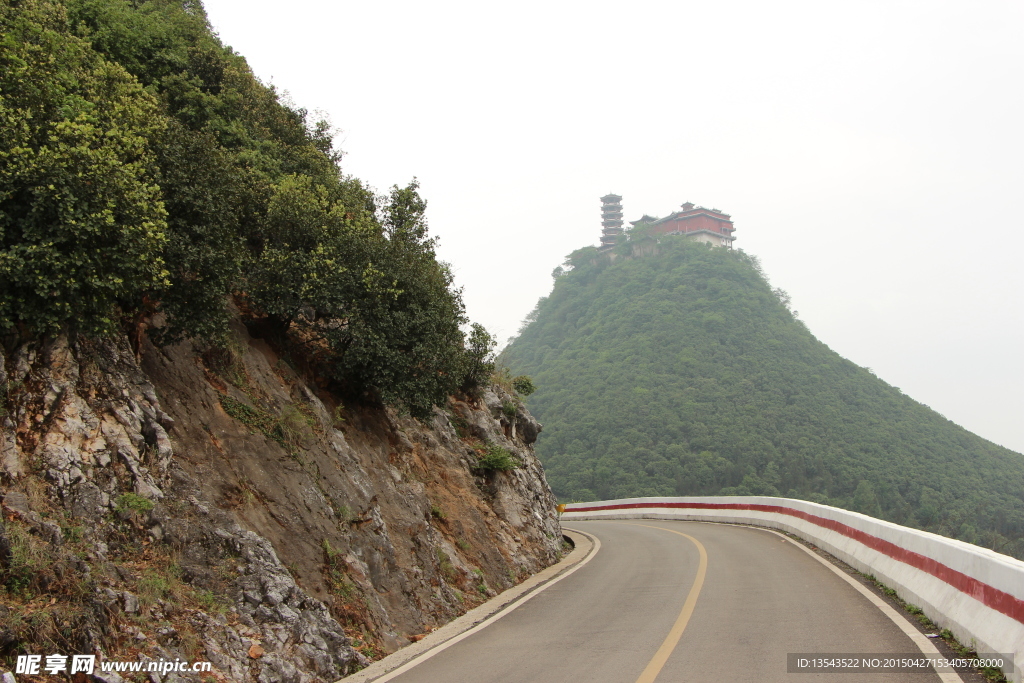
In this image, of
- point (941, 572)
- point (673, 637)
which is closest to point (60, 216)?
point (673, 637)

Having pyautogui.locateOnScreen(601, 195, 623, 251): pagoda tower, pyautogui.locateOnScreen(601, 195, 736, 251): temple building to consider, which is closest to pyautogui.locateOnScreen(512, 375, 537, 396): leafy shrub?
pyautogui.locateOnScreen(601, 195, 736, 251): temple building

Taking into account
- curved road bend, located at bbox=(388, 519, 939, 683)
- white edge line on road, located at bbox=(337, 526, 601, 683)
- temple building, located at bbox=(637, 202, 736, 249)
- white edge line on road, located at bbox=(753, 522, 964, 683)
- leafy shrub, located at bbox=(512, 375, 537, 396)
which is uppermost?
temple building, located at bbox=(637, 202, 736, 249)

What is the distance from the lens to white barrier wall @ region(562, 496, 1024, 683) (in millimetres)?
6223

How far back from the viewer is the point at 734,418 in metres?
89.6

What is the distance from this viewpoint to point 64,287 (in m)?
8.04

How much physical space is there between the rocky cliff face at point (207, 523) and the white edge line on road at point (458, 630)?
0.31 meters

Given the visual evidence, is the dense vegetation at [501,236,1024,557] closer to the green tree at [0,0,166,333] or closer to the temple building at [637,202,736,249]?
the temple building at [637,202,736,249]

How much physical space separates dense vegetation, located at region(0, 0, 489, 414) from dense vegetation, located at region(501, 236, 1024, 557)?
4030 cm

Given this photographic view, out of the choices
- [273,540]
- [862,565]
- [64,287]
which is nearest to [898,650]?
[862,565]

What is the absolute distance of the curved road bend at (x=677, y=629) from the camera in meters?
6.95

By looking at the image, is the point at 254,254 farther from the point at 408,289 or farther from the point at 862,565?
the point at 862,565

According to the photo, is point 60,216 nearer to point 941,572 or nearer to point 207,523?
point 207,523

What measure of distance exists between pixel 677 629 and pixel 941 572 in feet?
10.5

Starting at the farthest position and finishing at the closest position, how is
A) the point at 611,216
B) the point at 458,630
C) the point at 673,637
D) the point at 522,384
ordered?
1. the point at 611,216
2. the point at 522,384
3. the point at 458,630
4. the point at 673,637
